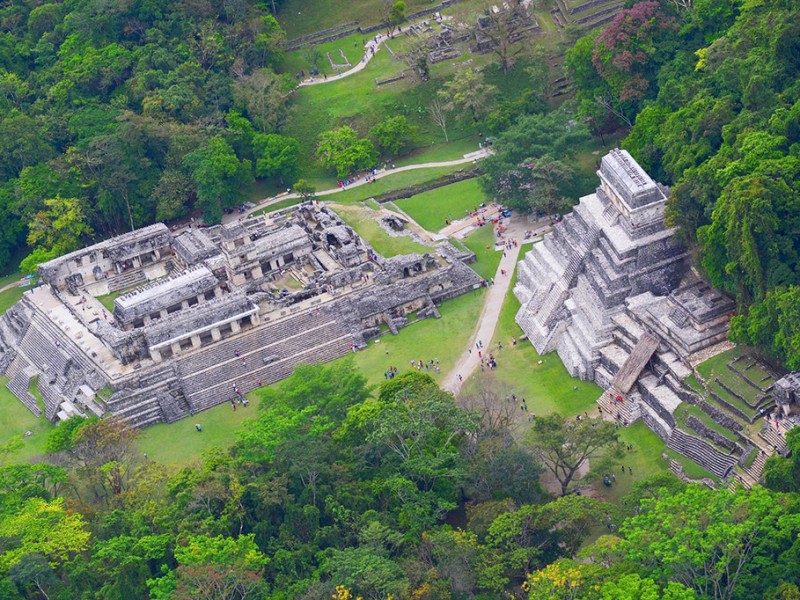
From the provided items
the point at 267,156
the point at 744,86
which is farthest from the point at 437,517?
the point at 267,156

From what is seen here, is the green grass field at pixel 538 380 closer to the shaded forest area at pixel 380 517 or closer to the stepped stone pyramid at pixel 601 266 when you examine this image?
the stepped stone pyramid at pixel 601 266

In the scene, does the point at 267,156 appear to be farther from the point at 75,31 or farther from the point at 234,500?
the point at 234,500

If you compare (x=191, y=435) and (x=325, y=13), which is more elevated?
(x=325, y=13)

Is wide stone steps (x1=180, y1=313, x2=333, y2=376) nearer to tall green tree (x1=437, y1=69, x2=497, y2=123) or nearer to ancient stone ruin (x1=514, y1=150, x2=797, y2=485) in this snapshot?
ancient stone ruin (x1=514, y1=150, x2=797, y2=485)

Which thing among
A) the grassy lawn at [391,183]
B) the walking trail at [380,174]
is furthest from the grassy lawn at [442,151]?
the grassy lawn at [391,183]

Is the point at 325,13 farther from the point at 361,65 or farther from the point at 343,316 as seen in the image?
the point at 343,316

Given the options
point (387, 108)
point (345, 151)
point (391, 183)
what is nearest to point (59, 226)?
point (345, 151)
